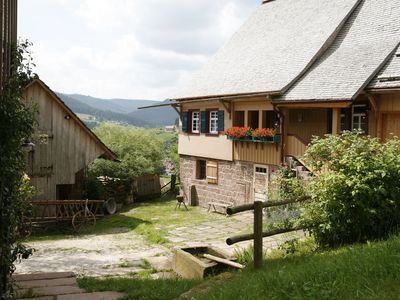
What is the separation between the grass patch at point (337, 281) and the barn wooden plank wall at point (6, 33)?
4.41 meters

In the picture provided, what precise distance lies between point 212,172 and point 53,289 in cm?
1549

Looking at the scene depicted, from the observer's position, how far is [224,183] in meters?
21.6

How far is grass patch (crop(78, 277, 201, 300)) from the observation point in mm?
6820

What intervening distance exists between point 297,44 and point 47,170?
38.8 ft

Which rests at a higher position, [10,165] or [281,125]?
[281,125]

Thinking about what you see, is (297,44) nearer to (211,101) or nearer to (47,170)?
(211,101)

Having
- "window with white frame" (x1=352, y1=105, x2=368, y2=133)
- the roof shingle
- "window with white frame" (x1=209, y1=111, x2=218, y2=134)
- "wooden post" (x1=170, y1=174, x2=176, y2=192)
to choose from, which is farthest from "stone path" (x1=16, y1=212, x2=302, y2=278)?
"wooden post" (x1=170, y1=174, x2=176, y2=192)

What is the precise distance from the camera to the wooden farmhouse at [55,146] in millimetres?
18484

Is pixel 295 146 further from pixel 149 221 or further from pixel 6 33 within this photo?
pixel 6 33

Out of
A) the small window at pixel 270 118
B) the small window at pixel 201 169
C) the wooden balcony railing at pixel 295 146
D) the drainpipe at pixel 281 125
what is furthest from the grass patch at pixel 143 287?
the small window at pixel 201 169

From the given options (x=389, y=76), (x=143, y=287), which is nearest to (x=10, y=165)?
(x=143, y=287)

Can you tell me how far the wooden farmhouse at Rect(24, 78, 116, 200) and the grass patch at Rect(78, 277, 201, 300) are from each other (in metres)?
11.4

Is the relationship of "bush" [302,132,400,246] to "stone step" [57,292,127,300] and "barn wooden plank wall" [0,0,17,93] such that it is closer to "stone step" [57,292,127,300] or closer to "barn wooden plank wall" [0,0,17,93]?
"stone step" [57,292,127,300]

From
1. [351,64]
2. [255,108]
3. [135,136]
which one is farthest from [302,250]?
[135,136]
